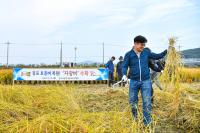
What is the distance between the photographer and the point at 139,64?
752 cm

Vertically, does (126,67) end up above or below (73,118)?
above

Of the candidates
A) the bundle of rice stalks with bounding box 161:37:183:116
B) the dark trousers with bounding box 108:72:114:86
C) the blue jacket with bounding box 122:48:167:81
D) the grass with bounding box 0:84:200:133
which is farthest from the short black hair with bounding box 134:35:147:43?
the dark trousers with bounding box 108:72:114:86

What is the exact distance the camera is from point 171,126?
752cm

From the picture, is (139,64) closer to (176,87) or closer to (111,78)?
(176,87)

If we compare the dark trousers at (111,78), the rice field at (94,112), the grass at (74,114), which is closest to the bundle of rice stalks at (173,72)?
the rice field at (94,112)

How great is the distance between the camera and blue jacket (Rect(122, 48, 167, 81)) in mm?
7480

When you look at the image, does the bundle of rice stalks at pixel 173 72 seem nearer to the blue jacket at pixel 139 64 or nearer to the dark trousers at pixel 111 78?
the blue jacket at pixel 139 64

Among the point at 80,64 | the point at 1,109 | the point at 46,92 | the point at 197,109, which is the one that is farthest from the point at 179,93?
the point at 80,64

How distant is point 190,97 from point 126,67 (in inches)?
52.6

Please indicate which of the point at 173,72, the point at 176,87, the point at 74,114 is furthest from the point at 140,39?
the point at 74,114

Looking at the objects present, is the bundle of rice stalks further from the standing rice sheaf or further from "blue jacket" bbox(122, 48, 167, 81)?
"blue jacket" bbox(122, 48, 167, 81)

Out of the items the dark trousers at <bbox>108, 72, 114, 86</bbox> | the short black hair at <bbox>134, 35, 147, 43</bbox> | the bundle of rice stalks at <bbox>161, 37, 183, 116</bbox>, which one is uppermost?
the short black hair at <bbox>134, 35, 147, 43</bbox>

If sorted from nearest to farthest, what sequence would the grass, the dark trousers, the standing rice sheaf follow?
the grass → the standing rice sheaf → the dark trousers

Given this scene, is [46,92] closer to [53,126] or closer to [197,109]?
[197,109]
